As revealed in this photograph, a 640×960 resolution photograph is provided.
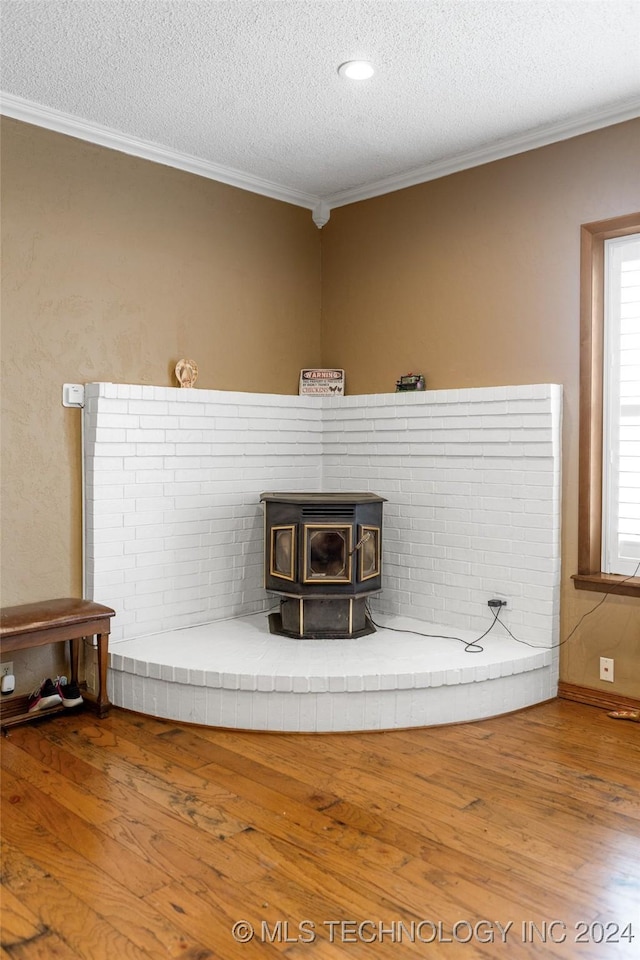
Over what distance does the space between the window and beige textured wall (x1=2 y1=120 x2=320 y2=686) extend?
71.1 inches

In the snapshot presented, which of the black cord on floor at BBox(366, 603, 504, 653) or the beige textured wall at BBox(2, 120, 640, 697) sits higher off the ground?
the beige textured wall at BBox(2, 120, 640, 697)

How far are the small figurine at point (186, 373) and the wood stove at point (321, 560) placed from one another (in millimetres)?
746

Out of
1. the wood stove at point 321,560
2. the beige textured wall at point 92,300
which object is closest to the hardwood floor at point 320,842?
the wood stove at point 321,560

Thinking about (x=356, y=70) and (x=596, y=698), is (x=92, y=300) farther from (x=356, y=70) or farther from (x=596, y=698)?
(x=596, y=698)

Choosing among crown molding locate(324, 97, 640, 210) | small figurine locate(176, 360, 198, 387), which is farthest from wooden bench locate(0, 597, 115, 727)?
crown molding locate(324, 97, 640, 210)

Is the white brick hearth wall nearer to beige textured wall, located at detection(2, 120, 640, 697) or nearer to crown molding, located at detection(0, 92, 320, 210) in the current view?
beige textured wall, located at detection(2, 120, 640, 697)


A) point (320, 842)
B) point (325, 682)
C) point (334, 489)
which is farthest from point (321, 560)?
point (320, 842)

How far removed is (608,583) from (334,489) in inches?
66.6

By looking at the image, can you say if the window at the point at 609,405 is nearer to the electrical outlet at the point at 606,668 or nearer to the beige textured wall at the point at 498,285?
the beige textured wall at the point at 498,285

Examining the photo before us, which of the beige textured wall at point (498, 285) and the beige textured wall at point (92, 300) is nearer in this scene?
the beige textured wall at point (92, 300)

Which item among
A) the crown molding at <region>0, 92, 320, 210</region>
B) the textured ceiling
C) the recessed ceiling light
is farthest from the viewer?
the crown molding at <region>0, 92, 320, 210</region>

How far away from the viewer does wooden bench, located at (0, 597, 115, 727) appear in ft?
10.1

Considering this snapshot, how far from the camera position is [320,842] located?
90.7 inches

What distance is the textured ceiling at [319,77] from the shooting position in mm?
2639
